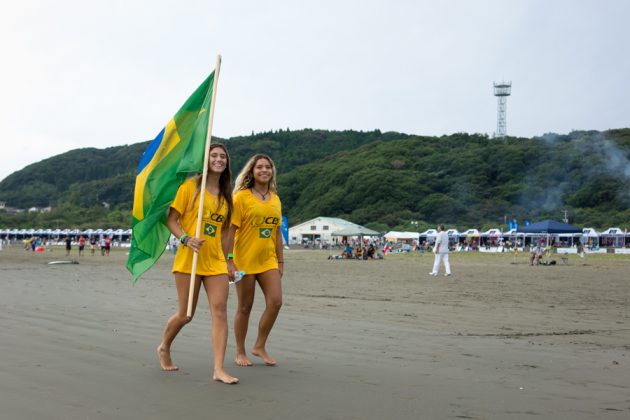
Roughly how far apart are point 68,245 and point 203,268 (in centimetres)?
3712

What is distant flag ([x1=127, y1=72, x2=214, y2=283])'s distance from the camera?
5.45 metres

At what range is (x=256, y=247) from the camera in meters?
5.69

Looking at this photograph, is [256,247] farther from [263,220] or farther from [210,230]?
[210,230]

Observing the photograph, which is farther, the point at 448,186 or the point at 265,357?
the point at 448,186

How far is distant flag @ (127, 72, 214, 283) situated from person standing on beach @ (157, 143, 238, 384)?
0.12 m

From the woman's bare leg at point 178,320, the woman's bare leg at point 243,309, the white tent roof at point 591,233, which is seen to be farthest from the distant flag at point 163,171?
the white tent roof at point 591,233

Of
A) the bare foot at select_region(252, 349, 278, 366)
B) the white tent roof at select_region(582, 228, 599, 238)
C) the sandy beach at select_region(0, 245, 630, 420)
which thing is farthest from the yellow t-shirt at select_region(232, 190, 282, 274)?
the white tent roof at select_region(582, 228, 599, 238)

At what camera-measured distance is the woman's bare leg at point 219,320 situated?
4828 millimetres

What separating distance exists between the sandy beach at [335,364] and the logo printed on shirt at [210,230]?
103cm

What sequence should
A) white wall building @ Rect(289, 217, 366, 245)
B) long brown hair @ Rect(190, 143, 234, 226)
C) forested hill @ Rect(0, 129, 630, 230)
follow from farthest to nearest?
1. forested hill @ Rect(0, 129, 630, 230)
2. white wall building @ Rect(289, 217, 366, 245)
3. long brown hair @ Rect(190, 143, 234, 226)

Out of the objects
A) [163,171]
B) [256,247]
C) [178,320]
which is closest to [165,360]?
[178,320]

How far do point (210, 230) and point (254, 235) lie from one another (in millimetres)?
500

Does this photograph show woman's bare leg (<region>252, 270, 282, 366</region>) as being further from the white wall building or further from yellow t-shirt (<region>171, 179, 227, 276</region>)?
the white wall building

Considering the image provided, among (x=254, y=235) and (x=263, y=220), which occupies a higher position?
(x=263, y=220)
